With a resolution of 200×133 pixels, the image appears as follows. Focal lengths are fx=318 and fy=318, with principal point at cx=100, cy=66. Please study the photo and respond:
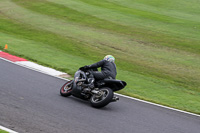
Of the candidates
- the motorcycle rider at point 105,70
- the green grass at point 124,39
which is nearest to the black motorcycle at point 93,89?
the motorcycle rider at point 105,70

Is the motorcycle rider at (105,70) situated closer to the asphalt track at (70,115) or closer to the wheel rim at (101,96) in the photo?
the wheel rim at (101,96)

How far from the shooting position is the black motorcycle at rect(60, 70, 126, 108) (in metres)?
9.34

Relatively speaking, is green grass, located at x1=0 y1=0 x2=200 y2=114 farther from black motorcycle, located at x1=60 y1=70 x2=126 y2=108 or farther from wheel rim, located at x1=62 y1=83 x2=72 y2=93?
wheel rim, located at x1=62 y1=83 x2=72 y2=93

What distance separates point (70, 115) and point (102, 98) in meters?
1.37

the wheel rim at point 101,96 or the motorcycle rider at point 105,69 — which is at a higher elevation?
the motorcycle rider at point 105,69

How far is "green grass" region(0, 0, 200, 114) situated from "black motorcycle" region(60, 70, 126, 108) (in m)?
2.27

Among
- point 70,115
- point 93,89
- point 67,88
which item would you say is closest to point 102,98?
point 93,89

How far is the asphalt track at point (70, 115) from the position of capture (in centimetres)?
759

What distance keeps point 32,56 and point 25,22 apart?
12214 millimetres

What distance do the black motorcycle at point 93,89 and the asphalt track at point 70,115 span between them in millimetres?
235

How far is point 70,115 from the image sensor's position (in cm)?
848

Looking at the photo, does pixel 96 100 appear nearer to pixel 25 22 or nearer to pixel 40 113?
pixel 40 113

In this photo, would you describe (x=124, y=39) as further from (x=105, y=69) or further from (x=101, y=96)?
(x=101, y=96)

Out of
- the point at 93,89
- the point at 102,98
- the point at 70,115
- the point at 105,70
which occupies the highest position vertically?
the point at 105,70
